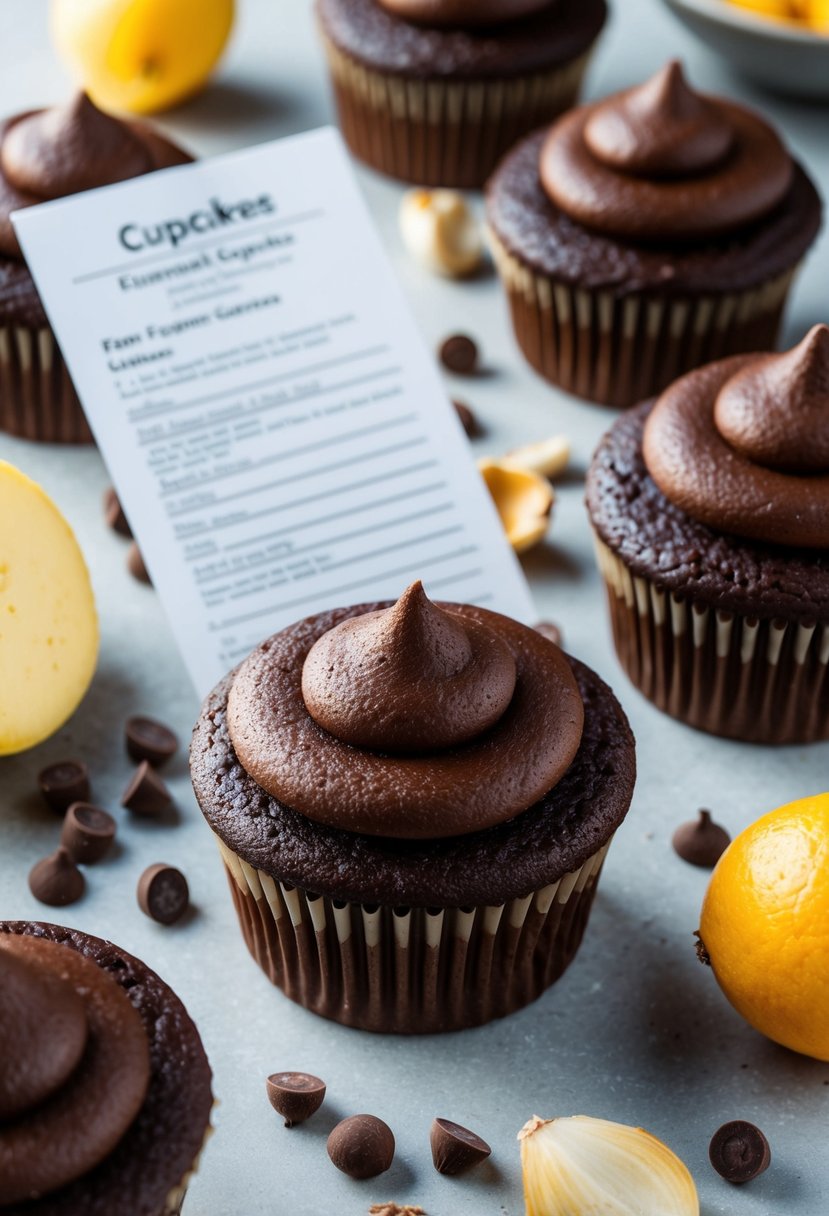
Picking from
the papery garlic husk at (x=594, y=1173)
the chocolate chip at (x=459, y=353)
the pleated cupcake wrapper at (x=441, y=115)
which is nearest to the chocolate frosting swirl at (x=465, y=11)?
the pleated cupcake wrapper at (x=441, y=115)

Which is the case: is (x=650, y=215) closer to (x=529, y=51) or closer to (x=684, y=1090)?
(x=529, y=51)

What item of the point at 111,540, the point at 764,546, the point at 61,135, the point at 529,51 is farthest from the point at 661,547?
the point at 529,51

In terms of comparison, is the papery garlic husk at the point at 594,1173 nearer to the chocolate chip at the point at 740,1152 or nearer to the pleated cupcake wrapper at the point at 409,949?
the chocolate chip at the point at 740,1152

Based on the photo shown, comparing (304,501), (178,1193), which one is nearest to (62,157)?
(304,501)

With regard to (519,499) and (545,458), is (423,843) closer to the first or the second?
(519,499)

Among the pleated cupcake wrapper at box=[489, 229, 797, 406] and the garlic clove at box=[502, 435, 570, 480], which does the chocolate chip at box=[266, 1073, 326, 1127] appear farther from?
the pleated cupcake wrapper at box=[489, 229, 797, 406]
